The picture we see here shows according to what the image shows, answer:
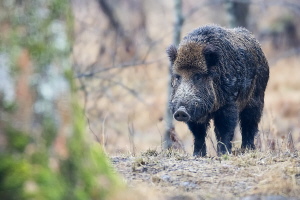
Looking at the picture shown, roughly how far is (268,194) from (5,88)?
2.20 meters

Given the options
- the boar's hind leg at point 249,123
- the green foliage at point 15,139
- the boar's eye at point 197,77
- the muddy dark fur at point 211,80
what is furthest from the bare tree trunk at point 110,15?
the green foliage at point 15,139

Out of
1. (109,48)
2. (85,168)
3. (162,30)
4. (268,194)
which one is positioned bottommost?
(268,194)

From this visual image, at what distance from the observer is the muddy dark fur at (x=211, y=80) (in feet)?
26.6

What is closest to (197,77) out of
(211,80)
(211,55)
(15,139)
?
(211,80)

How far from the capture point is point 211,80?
8.27 meters

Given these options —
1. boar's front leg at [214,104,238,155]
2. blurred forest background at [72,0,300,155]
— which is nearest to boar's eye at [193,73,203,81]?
boar's front leg at [214,104,238,155]

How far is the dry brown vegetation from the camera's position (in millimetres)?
5527

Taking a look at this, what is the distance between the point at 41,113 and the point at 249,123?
584cm

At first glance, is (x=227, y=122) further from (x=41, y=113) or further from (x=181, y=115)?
Result: (x=41, y=113)

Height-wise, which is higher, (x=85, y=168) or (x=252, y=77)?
(x=252, y=77)

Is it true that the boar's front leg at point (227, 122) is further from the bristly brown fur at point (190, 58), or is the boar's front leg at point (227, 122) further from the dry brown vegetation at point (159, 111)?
the bristly brown fur at point (190, 58)

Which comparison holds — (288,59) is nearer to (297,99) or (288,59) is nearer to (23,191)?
(297,99)

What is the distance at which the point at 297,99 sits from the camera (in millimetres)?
19672

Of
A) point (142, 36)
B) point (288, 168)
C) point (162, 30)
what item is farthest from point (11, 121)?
point (162, 30)
